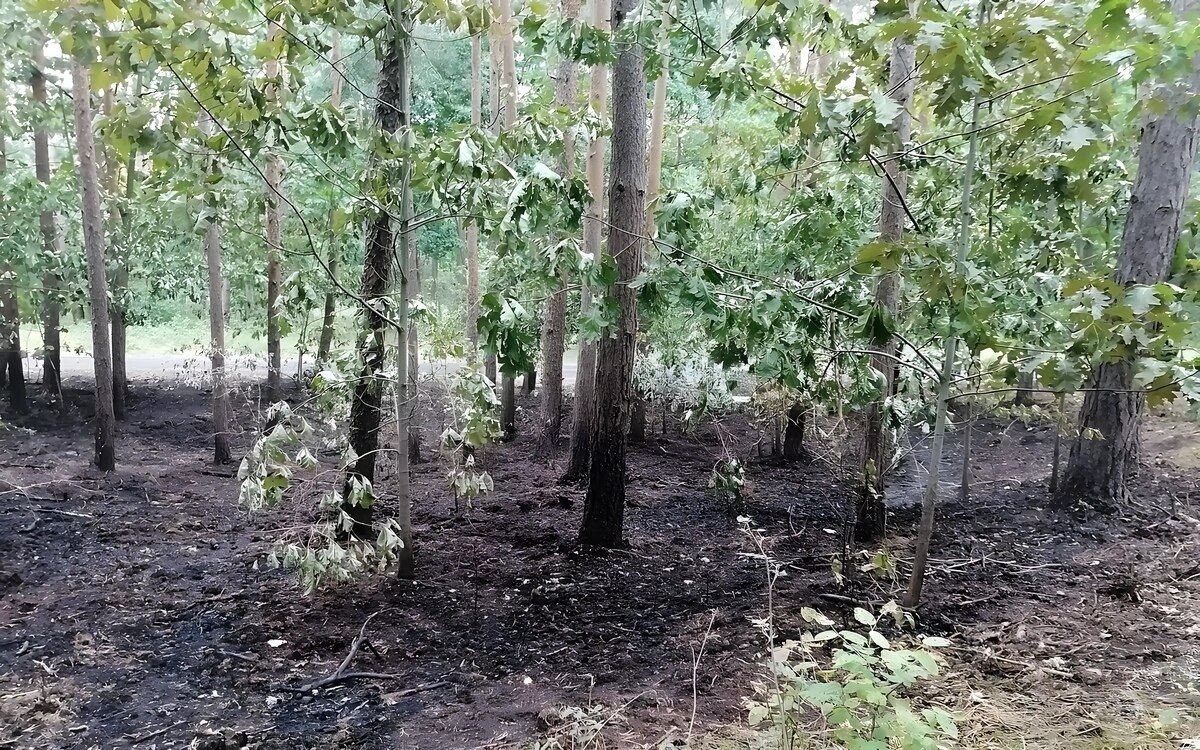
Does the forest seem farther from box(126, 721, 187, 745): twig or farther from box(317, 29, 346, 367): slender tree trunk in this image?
box(317, 29, 346, 367): slender tree trunk

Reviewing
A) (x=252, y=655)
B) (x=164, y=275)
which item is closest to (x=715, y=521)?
(x=252, y=655)

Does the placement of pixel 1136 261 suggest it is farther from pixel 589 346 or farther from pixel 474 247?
pixel 474 247

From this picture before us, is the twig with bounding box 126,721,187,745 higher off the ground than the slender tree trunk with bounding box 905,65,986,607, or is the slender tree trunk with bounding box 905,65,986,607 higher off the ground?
the slender tree trunk with bounding box 905,65,986,607

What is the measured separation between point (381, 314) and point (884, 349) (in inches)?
142

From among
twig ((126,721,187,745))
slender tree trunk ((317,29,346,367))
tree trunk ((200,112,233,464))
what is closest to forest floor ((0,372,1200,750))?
twig ((126,721,187,745))

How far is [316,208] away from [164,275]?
588 centimetres

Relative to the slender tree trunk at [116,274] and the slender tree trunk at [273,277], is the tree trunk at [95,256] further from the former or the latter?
the slender tree trunk at [116,274]

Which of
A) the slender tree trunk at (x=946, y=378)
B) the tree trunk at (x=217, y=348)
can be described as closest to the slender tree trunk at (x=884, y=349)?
the slender tree trunk at (x=946, y=378)

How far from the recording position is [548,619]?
458 centimetres

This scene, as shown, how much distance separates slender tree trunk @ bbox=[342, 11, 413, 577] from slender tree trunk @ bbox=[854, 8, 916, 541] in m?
3.19

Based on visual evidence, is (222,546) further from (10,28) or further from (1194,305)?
(1194,305)

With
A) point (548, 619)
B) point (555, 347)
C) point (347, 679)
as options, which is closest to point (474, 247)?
point (555, 347)

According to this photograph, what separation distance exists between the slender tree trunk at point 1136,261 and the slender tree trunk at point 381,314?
5439 millimetres

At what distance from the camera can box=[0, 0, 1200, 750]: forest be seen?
10.1 ft
